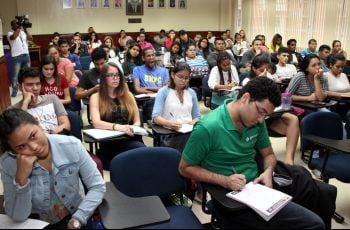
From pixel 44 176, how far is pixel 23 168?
6.0 inches

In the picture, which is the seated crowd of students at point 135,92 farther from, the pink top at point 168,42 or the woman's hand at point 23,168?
the pink top at point 168,42

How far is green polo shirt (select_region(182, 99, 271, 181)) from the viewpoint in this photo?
1.94 m

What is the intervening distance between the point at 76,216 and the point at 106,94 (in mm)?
1661

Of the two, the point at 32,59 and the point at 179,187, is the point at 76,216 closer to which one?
the point at 179,187

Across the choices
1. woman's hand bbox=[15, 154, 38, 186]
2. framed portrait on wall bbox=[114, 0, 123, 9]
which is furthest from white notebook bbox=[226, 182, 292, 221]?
framed portrait on wall bbox=[114, 0, 123, 9]

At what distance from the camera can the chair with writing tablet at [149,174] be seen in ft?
6.70

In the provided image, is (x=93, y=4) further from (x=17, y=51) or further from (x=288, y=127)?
(x=288, y=127)

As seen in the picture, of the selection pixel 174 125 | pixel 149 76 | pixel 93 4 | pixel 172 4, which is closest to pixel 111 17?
pixel 93 4

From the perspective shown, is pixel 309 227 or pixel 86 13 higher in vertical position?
pixel 86 13

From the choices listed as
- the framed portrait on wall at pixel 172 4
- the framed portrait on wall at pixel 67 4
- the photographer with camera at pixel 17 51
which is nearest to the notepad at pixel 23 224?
the photographer with camera at pixel 17 51

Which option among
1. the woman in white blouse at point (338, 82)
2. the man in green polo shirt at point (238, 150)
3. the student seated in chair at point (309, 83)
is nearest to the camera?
the man in green polo shirt at point (238, 150)

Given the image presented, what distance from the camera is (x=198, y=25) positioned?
Result: 13.0m

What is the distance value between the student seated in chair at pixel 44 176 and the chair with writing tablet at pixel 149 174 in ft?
0.80

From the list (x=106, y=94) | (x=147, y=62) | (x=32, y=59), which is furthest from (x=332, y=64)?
(x=32, y=59)
